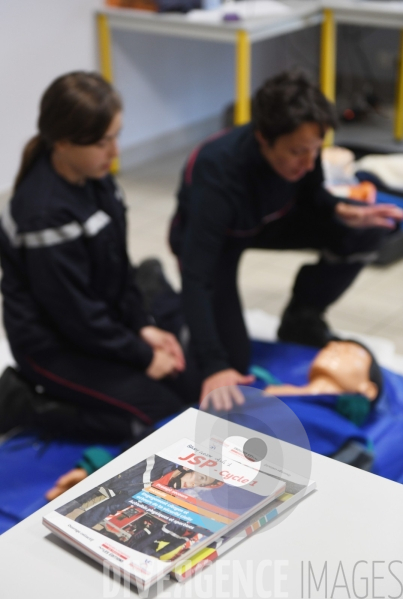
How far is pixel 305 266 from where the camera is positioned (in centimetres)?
251

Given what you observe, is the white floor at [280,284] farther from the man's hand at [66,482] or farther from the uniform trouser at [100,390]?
the man's hand at [66,482]

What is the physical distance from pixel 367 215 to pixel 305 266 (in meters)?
0.27

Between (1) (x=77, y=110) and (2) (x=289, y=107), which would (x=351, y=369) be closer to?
(2) (x=289, y=107)

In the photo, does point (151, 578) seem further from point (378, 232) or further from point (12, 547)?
point (378, 232)

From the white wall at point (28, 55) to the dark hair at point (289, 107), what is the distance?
189cm

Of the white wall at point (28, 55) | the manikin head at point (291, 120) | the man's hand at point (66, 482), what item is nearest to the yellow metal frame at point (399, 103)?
the white wall at point (28, 55)

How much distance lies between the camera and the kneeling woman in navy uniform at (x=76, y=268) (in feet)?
5.80

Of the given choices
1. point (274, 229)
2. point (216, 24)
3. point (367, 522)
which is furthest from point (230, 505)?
point (216, 24)

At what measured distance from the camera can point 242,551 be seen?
2.91 feet

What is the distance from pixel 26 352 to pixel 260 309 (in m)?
1.14

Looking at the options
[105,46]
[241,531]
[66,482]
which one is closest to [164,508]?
[241,531]

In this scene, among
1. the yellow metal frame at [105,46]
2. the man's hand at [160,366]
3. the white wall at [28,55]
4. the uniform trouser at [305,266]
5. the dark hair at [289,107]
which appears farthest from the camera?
the yellow metal frame at [105,46]

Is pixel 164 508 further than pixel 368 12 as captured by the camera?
No

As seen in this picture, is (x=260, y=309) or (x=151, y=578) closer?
(x=151, y=578)
